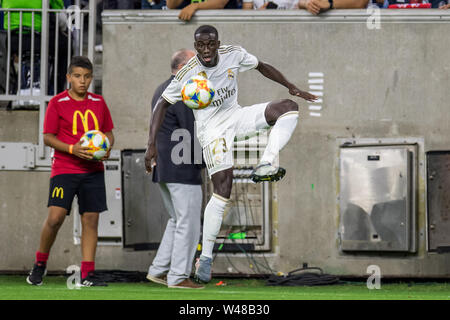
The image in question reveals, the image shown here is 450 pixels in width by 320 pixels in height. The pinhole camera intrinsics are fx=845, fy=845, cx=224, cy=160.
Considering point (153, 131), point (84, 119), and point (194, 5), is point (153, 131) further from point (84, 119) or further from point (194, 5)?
point (194, 5)

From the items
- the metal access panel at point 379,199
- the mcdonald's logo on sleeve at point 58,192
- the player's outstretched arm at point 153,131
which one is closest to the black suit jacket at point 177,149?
the player's outstretched arm at point 153,131

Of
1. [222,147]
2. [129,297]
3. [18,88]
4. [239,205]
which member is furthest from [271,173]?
[18,88]

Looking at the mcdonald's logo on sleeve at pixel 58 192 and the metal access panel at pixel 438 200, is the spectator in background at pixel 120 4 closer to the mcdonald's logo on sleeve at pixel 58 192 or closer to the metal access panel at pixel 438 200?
the mcdonald's logo on sleeve at pixel 58 192

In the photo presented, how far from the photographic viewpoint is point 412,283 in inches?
349

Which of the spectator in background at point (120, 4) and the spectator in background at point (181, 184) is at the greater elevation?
the spectator in background at point (120, 4)

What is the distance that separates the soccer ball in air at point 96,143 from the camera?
24.3 feet

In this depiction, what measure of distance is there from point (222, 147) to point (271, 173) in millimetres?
594

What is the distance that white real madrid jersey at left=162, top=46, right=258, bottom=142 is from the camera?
654cm

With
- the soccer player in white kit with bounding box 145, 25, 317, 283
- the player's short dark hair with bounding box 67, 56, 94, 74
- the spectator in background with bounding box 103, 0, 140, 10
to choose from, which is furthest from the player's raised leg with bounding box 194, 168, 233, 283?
the spectator in background with bounding box 103, 0, 140, 10

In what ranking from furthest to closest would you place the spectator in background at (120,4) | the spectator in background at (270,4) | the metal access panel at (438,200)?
the spectator in background at (120,4), the spectator in background at (270,4), the metal access panel at (438,200)

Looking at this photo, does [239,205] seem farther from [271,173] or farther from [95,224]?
[271,173]

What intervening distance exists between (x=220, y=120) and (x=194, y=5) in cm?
285

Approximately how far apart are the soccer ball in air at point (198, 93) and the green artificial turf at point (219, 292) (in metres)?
1.44

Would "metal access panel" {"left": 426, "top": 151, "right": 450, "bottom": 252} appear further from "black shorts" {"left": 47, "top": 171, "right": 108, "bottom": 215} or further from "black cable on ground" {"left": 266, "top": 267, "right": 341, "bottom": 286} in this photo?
"black shorts" {"left": 47, "top": 171, "right": 108, "bottom": 215}
